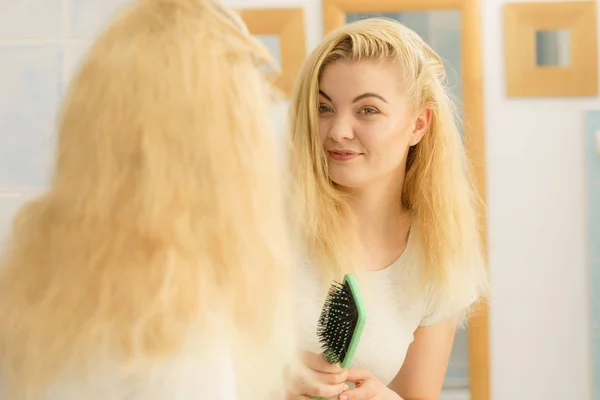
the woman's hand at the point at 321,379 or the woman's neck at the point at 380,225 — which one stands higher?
the woman's neck at the point at 380,225

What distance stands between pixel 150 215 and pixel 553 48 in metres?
1.00

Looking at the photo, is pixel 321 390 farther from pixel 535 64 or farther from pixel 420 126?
pixel 535 64

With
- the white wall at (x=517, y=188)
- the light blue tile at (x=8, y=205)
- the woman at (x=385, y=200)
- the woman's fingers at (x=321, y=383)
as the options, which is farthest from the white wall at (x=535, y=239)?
the light blue tile at (x=8, y=205)

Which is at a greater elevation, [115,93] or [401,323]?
[115,93]

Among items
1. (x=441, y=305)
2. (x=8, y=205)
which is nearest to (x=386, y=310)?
(x=441, y=305)

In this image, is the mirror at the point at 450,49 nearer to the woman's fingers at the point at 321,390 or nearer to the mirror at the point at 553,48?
the mirror at the point at 553,48

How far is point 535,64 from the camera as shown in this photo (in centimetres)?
132

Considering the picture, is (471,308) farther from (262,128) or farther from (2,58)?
(2,58)

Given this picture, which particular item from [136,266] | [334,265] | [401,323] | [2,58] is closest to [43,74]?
[2,58]

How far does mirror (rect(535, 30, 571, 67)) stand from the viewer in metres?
1.33

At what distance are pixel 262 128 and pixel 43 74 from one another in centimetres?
86

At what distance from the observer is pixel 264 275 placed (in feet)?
2.05

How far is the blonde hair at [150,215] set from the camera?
0.56 metres

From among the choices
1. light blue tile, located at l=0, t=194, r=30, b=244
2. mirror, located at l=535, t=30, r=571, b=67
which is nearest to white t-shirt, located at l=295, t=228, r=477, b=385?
mirror, located at l=535, t=30, r=571, b=67
